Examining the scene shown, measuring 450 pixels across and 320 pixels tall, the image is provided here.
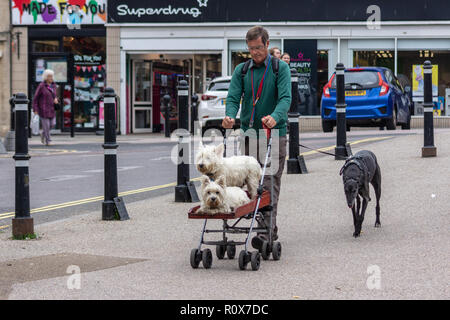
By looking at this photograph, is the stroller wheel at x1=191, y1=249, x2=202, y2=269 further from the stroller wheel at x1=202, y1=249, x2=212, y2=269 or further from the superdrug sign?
the superdrug sign

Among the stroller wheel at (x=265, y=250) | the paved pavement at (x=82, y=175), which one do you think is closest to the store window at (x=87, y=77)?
the paved pavement at (x=82, y=175)

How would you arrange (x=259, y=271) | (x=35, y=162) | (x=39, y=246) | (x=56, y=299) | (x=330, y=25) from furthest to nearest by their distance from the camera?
(x=330, y=25) → (x=35, y=162) → (x=39, y=246) → (x=259, y=271) → (x=56, y=299)

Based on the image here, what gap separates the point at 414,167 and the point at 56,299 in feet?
25.3

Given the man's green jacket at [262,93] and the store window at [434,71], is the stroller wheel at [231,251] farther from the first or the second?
the store window at [434,71]

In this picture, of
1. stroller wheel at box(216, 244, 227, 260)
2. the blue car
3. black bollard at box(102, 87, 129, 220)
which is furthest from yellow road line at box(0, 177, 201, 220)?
the blue car

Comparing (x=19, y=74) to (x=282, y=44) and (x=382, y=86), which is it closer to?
(x=282, y=44)

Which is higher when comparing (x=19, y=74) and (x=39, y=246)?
(x=19, y=74)

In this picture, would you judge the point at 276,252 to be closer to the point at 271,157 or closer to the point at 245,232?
the point at 245,232

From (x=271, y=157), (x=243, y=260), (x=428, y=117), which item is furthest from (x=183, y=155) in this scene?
(x=428, y=117)

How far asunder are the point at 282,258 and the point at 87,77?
2308 centimetres

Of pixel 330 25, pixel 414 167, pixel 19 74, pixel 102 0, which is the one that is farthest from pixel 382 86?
pixel 19 74

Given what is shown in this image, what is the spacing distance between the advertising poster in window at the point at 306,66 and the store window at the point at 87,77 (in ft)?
20.8

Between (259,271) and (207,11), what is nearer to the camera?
(259,271)

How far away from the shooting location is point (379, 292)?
19.3 ft
